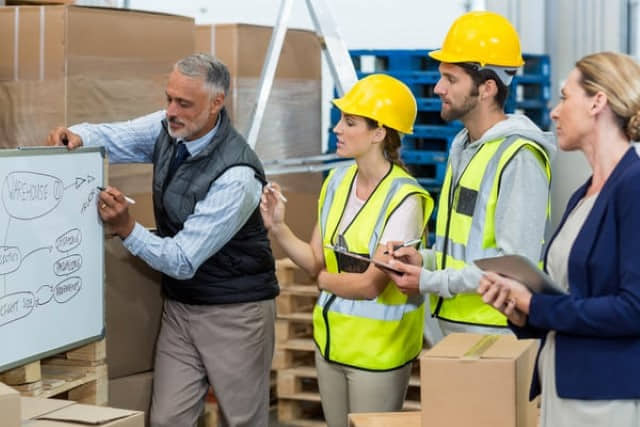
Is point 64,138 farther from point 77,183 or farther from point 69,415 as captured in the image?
point 69,415

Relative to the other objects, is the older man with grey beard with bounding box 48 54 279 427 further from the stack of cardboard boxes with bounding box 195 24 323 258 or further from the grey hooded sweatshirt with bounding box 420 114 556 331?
the stack of cardboard boxes with bounding box 195 24 323 258

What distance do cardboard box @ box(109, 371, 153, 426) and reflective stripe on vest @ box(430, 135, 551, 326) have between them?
1.25m

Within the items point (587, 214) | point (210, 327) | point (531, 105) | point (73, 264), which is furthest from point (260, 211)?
point (531, 105)

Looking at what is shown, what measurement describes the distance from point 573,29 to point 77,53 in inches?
171

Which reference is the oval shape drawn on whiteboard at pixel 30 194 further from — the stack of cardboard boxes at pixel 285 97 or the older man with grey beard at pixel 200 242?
the stack of cardboard boxes at pixel 285 97

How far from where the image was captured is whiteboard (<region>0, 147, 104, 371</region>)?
3.61 meters

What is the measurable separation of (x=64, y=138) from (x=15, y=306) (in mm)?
748

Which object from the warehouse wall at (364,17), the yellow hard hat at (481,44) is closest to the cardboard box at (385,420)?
the yellow hard hat at (481,44)

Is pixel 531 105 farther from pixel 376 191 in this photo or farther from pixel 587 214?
pixel 587 214

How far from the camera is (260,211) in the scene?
436cm

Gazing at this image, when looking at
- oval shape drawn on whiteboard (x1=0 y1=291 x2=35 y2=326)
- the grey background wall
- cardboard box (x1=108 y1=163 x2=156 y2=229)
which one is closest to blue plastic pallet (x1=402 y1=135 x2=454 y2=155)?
the grey background wall

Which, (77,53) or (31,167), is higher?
(77,53)

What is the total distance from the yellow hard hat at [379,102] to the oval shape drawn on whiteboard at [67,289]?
1121 mm

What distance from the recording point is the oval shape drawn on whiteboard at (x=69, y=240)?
3854 millimetres
